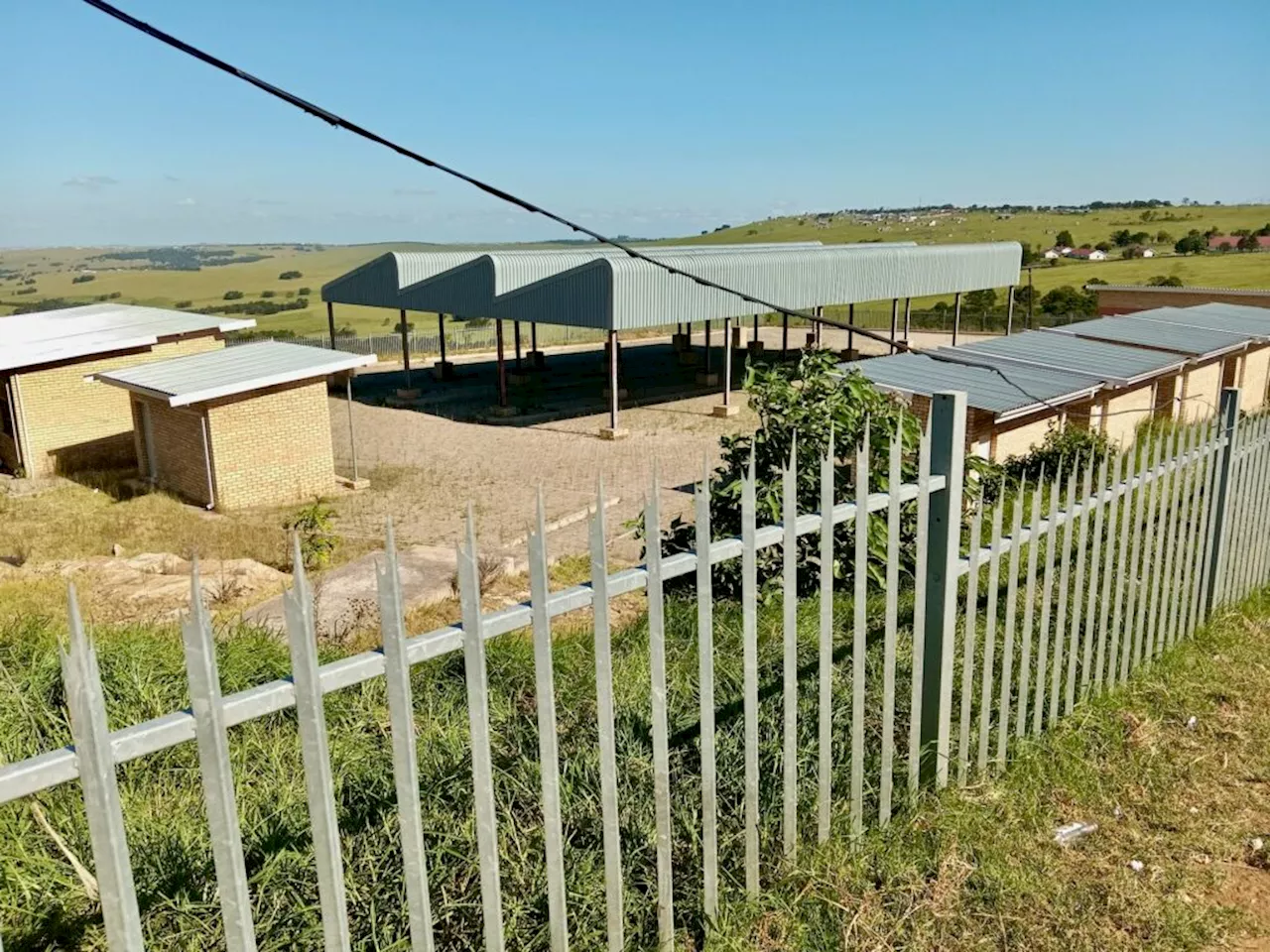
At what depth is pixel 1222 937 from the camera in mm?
3475

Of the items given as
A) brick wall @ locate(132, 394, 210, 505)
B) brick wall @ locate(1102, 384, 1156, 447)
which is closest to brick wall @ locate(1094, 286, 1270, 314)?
brick wall @ locate(1102, 384, 1156, 447)

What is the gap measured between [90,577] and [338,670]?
9.90m

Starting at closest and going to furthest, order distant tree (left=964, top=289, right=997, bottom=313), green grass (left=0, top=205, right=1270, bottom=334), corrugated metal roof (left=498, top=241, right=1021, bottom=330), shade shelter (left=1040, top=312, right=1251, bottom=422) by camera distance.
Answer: shade shelter (left=1040, top=312, right=1251, bottom=422), corrugated metal roof (left=498, top=241, right=1021, bottom=330), distant tree (left=964, top=289, right=997, bottom=313), green grass (left=0, top=205, right=1270, bottom=334)

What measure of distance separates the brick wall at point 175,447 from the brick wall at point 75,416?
2533mm

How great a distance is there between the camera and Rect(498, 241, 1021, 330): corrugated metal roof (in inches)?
908

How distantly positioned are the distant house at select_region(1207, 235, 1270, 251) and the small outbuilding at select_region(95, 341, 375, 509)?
83978mm

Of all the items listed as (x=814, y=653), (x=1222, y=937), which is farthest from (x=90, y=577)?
(x=1222, y=937)

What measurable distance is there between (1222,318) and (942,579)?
2487 centimetres

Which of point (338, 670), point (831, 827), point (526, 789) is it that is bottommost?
point (831, 827)

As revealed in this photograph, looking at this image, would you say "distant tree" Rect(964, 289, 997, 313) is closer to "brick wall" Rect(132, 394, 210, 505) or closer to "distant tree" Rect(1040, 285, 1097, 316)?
"distant tree" Rect(1040, 285, 1097, 316)

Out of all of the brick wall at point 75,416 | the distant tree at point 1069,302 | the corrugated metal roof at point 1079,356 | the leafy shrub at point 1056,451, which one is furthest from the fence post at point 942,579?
the distant tree at point 1069,302

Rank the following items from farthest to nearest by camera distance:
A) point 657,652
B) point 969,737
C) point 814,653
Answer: point 814,653 < point 969,737 < point 657,652

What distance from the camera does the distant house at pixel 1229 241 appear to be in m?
81.4

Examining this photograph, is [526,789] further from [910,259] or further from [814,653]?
[910,259]
